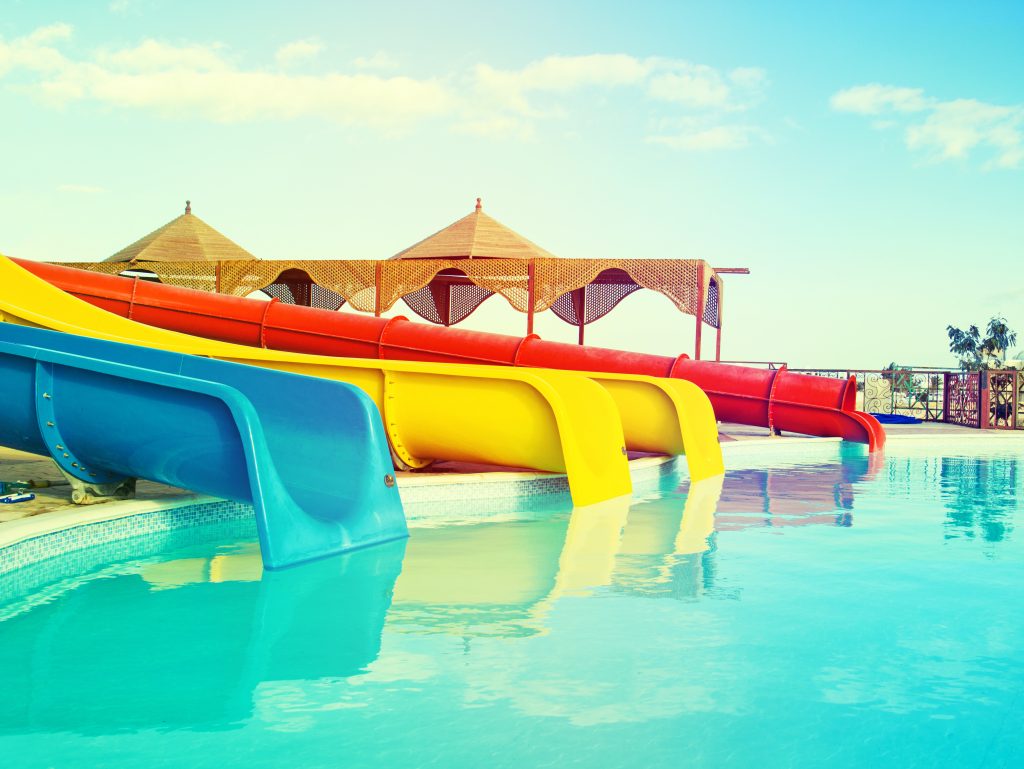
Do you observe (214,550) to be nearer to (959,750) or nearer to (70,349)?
(70,349)

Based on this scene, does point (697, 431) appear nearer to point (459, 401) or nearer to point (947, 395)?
point (459, 401)

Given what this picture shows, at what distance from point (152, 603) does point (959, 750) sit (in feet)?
9.88

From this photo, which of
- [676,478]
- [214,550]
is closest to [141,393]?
[214,550]

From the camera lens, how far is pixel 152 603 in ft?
12.6

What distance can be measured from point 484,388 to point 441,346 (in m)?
4.73

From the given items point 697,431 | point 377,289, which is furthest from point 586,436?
point 377,289

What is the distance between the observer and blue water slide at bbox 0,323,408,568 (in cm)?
457

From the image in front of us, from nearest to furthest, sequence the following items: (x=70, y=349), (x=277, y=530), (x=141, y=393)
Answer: (x=277, y=530), (x=141, y=393), (x=70, y=349)

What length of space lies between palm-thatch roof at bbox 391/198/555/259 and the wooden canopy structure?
2 cm

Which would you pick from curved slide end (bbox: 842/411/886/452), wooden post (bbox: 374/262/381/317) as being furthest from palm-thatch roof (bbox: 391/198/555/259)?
curved slide end (bbox: 842/411/886/452)

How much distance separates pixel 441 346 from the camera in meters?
11.2

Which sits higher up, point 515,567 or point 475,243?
point 475,243

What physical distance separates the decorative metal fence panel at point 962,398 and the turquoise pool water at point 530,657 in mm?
13475

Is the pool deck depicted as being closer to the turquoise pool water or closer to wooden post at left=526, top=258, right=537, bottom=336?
the turquoise pool water
